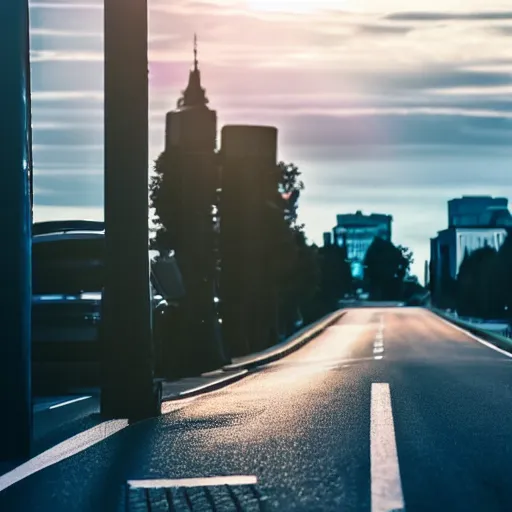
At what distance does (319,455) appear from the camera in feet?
27.0

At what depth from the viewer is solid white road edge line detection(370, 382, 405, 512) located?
258 inches

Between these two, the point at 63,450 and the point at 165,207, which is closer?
the point at 63,450

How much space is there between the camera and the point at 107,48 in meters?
10.9

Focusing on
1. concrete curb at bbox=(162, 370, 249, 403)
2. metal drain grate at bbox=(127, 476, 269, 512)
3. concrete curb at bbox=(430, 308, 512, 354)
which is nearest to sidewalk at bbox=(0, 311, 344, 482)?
concrete curb at bbox=(162, 370, 249, 403)

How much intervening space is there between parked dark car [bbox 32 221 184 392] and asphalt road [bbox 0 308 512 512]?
1395mm

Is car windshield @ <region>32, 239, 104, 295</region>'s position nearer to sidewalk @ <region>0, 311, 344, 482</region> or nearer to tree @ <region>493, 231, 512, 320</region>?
sidewalk @ <region>0, 311, 344, 482</region>

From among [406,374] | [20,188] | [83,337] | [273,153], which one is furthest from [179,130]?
[273,153]

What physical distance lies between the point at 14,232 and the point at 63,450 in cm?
150

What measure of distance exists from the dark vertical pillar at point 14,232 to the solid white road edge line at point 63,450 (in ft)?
0.80

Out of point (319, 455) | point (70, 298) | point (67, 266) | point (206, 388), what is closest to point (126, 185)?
point (319, 455)

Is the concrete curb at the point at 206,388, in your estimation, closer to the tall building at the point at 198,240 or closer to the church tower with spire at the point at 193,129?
the tall building at the point at 198,240

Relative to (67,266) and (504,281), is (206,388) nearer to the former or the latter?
(67,266)

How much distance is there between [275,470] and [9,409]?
6.67 ft

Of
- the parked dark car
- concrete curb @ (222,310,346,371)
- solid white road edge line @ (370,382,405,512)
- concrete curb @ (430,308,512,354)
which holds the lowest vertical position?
concrete curb @ (430,308,512,354)
